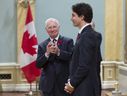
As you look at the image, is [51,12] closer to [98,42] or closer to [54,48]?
[54,48]

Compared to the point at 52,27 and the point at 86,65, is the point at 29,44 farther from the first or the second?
the point at 86,65

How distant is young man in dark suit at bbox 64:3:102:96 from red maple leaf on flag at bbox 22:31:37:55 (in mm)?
3915

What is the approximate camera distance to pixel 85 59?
2.80m

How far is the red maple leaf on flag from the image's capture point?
679 cm

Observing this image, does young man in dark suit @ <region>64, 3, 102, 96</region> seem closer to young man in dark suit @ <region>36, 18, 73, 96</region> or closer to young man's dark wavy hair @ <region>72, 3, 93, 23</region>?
young man's dark wavy hair @ <region>72, 3, 93, 23</region>

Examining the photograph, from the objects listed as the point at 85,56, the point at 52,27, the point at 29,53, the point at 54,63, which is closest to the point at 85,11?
the point at 85,56

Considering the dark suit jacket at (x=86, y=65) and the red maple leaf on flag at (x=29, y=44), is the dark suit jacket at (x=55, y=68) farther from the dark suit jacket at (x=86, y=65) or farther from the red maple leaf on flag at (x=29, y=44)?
the red maple leaf on flag at (x=29, y=44)

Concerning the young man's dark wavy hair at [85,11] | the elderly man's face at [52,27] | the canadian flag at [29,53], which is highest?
the young man's dark wavy hair at [85,11]

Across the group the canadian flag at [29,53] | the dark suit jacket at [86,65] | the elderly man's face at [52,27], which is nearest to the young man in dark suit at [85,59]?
the dark suit jacket at [86,65]

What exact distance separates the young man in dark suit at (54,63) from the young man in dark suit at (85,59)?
63 centimetres

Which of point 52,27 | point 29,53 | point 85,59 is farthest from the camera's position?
point 29,53

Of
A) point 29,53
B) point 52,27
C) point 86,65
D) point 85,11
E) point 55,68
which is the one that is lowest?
point 29,53

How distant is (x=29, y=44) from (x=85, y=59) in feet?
Answer: 13.6

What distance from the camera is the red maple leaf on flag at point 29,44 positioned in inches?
267
